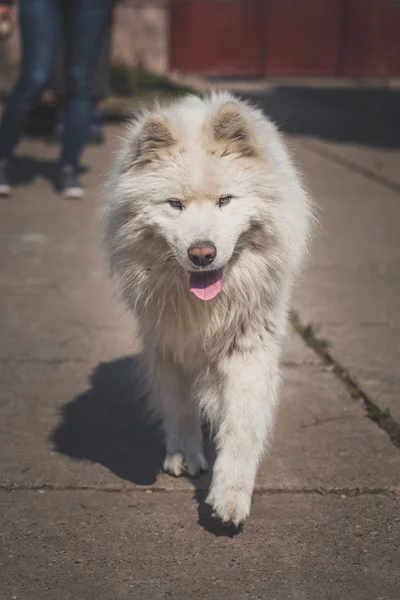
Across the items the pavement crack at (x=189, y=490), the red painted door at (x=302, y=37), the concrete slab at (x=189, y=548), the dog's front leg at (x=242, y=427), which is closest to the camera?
the concrete slab at (x=189, y=548)

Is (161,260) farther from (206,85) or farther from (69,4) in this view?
(206,85)

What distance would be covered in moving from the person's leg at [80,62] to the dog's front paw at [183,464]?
488 cm

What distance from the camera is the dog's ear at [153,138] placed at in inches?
139

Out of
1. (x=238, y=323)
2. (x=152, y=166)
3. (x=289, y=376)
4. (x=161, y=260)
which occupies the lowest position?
(x=289, y=376)

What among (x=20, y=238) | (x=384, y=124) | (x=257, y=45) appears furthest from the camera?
(x=257, y=45)

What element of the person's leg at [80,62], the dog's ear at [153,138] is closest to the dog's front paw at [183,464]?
the dog's ear at [153,138]

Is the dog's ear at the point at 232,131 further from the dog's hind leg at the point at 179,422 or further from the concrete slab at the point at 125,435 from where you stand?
the concrete slab at the point at 125,435

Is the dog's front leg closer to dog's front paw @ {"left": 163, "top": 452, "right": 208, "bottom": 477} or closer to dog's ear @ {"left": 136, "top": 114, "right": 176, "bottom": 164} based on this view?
A: dog's front paw @ {"left": 163, "top": 452, "right": 208, "bottom": 477}

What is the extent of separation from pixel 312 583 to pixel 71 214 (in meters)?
5.70

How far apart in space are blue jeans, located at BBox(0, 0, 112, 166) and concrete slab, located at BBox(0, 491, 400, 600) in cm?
507

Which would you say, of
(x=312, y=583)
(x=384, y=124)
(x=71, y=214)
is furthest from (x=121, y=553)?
(x=384, y=124)

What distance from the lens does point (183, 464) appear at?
392 cm

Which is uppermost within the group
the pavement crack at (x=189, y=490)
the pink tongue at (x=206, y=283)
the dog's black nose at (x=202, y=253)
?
the dog's black nose at (x=202, y=253)

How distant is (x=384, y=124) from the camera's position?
1427cm
